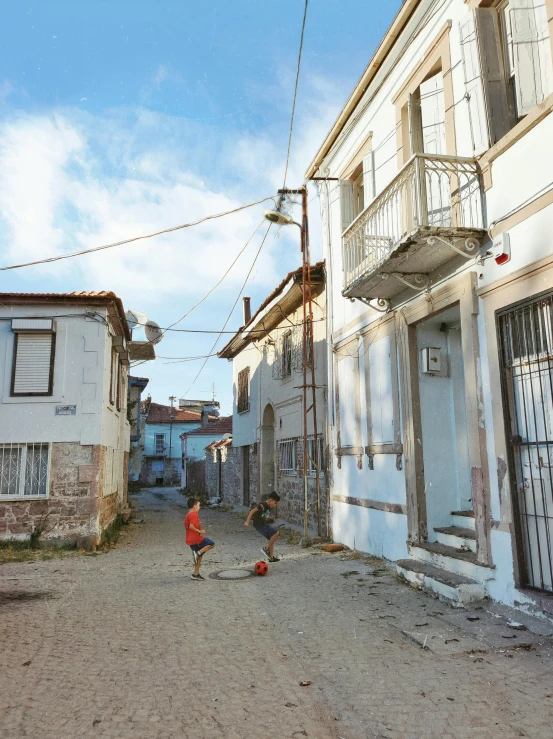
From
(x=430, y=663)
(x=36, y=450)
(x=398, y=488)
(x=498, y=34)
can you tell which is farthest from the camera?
(x=36, y=450)

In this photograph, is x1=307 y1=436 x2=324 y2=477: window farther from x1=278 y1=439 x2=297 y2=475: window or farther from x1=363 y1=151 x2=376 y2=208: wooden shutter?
x1=363 y1=151 x2=376 y2=208: wooden shutter

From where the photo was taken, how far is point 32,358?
38.0 ft

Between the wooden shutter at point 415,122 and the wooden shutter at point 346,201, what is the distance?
2.75 metres

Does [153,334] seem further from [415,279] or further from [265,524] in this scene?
[415,279]

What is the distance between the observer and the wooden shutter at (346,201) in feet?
35.7

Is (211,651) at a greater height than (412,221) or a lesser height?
lesser

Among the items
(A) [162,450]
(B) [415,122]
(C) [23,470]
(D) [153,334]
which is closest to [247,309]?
(D) [153,334]

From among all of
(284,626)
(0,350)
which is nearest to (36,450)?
(0,350)

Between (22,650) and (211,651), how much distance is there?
5.46 feet

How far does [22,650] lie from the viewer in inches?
193

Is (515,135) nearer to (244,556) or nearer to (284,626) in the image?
(284,626)

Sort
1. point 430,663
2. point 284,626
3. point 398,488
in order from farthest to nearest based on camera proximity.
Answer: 1. point 398,488
2. point 284,626
3. point 430,663

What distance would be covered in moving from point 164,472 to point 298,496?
39.3 m

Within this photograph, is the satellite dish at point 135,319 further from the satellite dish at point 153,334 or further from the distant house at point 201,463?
the distant house at point 201,463
